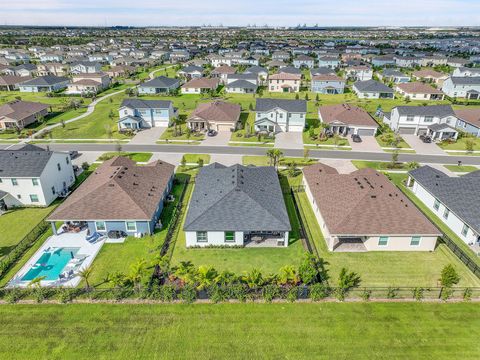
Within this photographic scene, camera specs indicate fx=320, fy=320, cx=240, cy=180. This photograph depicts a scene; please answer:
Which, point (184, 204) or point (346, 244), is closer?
point (346, 244)

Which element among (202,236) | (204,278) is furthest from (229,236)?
(204,278)

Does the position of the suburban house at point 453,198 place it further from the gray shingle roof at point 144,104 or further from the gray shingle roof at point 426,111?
the gray shingle roof at point 144,104

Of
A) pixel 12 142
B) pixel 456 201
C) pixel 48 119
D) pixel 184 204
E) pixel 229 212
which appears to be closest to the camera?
pixel 229 212

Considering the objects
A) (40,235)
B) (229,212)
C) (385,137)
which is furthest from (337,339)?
(385,137)

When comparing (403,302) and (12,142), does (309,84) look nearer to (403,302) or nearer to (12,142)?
(12,142)

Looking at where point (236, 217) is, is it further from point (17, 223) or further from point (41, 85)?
point (41, 85)

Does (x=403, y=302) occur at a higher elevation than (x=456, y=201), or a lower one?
lower

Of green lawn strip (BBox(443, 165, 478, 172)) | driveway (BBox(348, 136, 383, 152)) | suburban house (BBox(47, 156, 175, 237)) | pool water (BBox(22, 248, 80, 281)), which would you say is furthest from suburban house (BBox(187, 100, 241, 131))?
pool water (BBox(22, 248, 80, 281))
